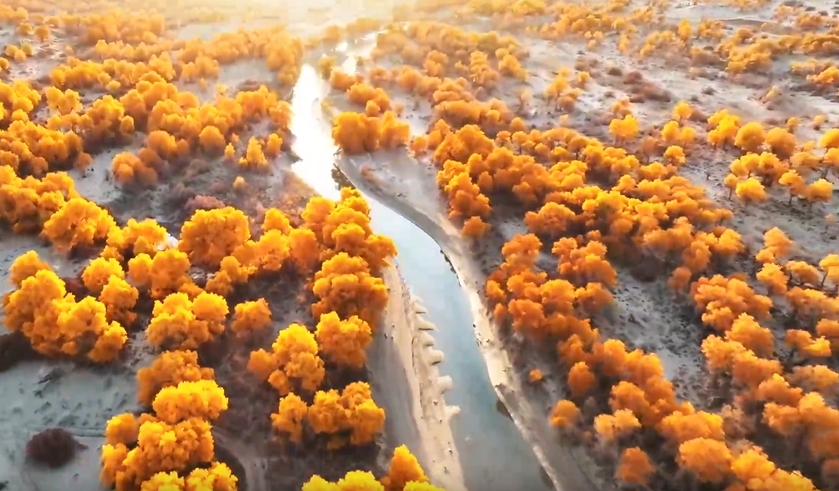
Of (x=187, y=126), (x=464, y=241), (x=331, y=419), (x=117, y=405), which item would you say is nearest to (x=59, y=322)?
(x=117, y=405)

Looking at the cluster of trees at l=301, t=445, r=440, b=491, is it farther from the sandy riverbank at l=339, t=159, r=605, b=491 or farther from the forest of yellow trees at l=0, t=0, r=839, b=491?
the sandy riverbank at l=339, t=159, r=605, b=491

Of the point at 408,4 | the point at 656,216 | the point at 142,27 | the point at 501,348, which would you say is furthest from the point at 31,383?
the point at 408,4

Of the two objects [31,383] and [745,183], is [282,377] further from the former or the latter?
[745,183]

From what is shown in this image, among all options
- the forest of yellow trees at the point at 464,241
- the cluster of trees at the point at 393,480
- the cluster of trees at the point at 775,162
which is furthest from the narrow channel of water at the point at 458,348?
the cluster of trees at the point at 775,162

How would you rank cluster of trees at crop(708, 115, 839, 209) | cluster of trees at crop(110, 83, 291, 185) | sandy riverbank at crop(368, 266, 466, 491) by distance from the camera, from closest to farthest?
sandy riverbank at crop(368, 266, 466, 491) < cluster of trees at crop(708, 115, 839, 209) < cluster of trees at crop(110, 83, 291, 185)

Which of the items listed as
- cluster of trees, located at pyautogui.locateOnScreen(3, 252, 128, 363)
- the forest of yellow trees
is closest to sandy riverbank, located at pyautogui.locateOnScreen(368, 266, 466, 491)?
the forest of yellow trees
